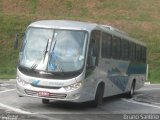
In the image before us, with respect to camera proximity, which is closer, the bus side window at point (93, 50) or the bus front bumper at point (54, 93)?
the bus front bumper at point (54, 93)

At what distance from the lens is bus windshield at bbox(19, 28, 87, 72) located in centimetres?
1666

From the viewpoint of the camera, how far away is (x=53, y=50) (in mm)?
16891

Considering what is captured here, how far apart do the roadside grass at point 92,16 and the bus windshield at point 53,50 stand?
24447mm

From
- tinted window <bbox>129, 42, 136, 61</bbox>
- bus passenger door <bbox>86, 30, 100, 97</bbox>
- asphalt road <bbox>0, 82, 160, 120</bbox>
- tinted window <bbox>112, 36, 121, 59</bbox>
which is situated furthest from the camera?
tinted window <bbox>129, 42, 136, 61</bbox>

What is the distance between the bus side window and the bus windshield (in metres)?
0.34

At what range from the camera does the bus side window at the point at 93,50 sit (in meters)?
17.2

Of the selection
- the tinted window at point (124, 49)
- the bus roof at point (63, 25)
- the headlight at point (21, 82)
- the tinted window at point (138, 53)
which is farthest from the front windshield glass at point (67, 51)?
the tinted window at point (138, 53)

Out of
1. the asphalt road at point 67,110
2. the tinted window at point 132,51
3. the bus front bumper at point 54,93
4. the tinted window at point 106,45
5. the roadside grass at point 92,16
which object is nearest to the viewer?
the asphalt road at point 67,110

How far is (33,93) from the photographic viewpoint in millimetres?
16531

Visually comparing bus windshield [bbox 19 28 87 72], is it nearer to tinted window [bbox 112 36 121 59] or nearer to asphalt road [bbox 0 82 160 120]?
asphalt road [bbox 0 82 160 120]

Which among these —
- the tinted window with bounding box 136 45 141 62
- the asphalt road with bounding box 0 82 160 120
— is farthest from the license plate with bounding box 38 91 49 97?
the tinted window with bounding box 136 45 141 62

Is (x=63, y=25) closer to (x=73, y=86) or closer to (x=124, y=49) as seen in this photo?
(x=73, y=86)

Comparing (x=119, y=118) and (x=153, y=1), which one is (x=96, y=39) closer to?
(x=119, y=118)

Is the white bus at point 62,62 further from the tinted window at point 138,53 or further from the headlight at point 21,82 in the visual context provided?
the tinted window at point 138,53
